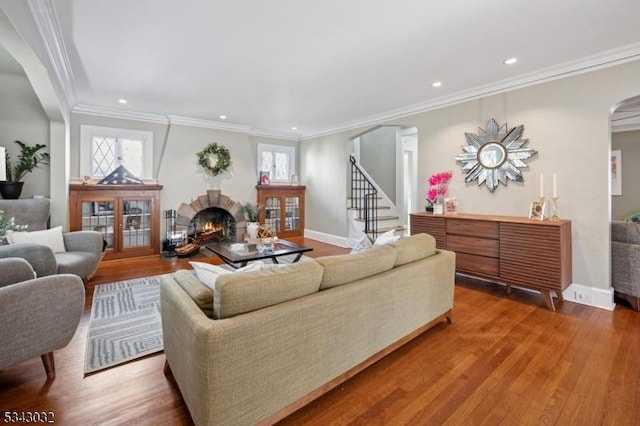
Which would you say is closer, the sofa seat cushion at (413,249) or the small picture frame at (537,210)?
the sofa seat cushion at (413,249)

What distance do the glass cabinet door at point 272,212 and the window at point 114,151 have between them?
8.04 ft

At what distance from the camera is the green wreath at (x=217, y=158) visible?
594 centimetres

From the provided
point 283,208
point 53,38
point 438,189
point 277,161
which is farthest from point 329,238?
point 53,38

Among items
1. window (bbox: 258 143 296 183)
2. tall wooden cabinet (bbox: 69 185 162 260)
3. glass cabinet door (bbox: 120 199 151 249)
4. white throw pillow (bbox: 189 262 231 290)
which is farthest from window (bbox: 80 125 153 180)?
white throw pillow (bbox: 189 262 231 290)

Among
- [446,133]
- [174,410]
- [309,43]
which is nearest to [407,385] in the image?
[174,410]

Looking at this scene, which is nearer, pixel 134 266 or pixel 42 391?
pixel 42 391

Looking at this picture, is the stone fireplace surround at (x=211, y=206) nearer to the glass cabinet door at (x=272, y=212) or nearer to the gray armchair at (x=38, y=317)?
the glass cabinet door at (x=272, y=212)

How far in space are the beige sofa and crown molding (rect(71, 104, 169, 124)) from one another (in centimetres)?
467

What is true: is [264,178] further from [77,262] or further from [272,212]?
[77,262]

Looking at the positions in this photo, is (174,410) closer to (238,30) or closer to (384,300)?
(384,300)

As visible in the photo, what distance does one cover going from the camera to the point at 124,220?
17.1ft

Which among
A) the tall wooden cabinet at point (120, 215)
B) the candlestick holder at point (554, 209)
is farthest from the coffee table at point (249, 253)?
the candlestick holder at point (554, 209)

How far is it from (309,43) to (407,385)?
2.95m

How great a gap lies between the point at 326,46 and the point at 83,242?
376 centimetres
